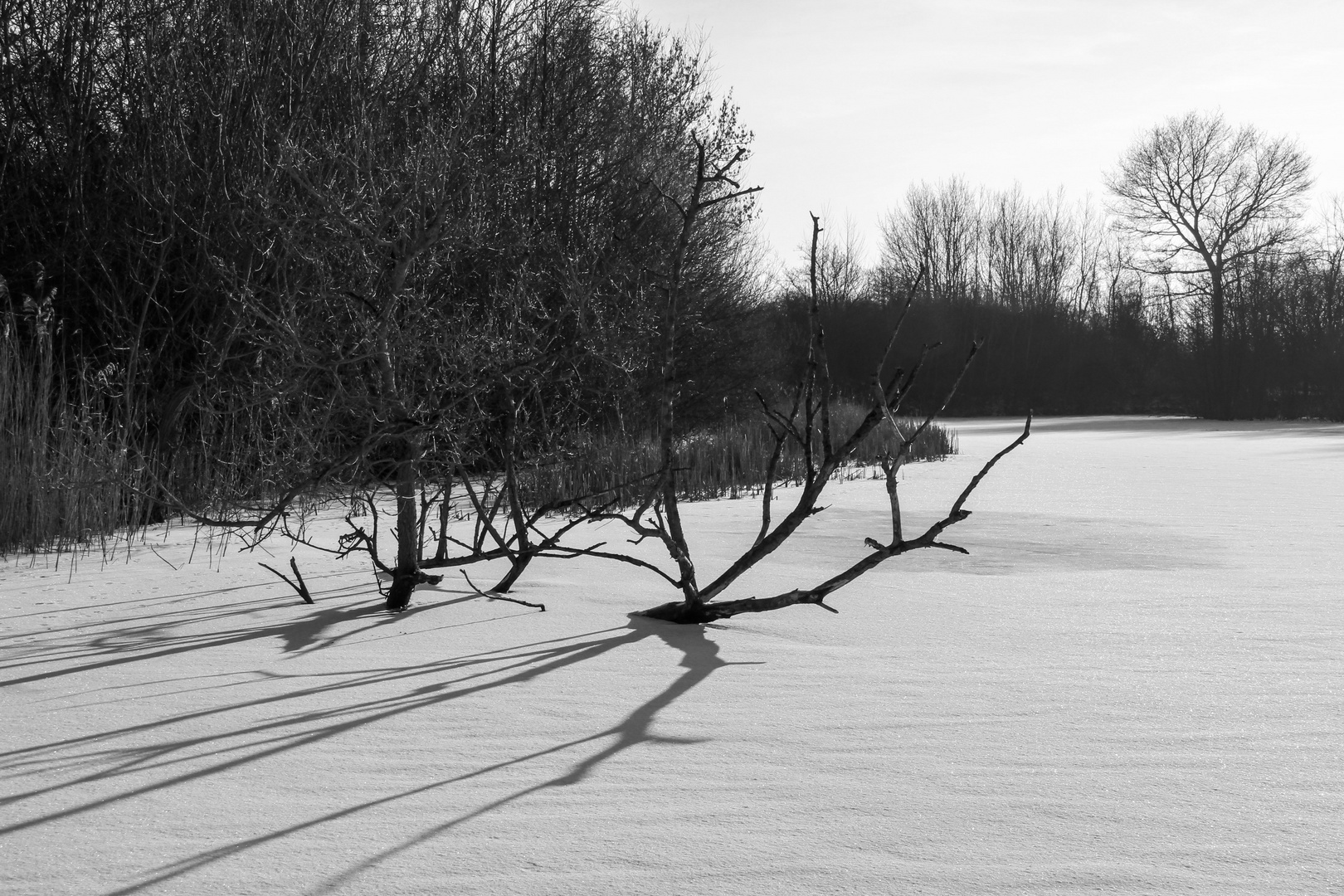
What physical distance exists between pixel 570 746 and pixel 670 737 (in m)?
0.21

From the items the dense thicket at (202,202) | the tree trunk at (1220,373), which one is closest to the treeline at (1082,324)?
the tree trunk at (1220,373)

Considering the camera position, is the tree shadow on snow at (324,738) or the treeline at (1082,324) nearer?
the tree shadow on snow at (324,738)

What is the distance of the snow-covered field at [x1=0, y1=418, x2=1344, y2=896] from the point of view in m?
1.72

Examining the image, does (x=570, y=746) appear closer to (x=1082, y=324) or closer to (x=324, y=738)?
(x=324, y=738)

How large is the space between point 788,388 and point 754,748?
19.5m

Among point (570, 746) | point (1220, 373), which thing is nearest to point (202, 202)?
point (570, 746)

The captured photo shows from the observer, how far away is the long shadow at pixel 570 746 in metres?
1.70

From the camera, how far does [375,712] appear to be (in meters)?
2.51

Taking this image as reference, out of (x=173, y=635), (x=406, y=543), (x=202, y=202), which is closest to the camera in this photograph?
(x=173, y=635)

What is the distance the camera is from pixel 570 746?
2289 millimetres

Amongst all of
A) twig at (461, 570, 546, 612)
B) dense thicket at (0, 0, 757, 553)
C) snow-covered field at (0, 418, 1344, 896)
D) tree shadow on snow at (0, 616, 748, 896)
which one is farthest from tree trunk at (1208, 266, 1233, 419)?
tree shadow on snow at (0, 616, 748, 896)

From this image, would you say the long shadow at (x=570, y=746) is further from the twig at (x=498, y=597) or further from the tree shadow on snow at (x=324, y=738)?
the twig at (x=498, y=597)

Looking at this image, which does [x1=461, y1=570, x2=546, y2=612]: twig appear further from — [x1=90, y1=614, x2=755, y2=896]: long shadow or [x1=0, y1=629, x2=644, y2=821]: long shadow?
[x1=0, y1=629, x2=644, y2=821]: long shadow

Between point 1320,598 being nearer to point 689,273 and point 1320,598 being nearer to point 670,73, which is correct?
point 689,273
